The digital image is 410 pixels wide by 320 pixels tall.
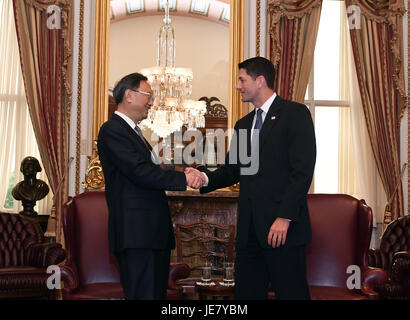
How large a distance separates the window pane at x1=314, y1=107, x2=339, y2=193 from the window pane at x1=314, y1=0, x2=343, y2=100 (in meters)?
0.20

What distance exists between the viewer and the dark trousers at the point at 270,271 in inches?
108

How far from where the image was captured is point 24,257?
5.29 meters

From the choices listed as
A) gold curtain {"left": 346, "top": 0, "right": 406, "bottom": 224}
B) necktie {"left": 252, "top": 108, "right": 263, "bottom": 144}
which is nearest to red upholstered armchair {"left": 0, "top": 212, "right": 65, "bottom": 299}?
necktie {"left": 252, "top": 108, "right": 263, "bottom": 144}

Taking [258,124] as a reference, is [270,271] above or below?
below

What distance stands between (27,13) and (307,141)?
13.7 ft

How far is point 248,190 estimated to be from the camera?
114 inches

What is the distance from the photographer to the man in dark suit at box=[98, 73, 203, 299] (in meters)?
2.67

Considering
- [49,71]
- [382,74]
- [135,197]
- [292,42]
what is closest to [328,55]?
[292,42]

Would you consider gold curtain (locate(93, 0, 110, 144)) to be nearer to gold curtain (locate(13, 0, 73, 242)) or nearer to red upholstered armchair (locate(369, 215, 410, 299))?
gold curtain (locate(13, 0, 73, 242))

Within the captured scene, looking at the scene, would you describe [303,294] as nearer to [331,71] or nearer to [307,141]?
[307,141]

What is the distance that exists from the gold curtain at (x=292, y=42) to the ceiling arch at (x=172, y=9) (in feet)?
1.77

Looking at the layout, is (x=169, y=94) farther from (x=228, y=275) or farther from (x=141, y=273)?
(x=141, y=273)

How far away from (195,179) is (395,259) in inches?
98.9
